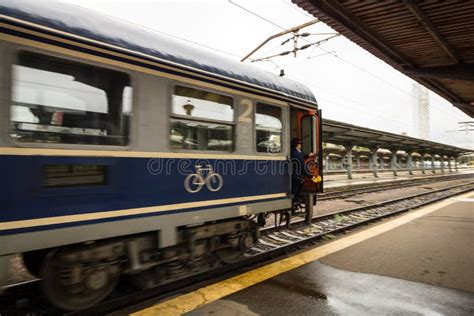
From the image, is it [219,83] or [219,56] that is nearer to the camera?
[219,83]

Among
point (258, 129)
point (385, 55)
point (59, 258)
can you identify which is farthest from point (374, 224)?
point (59, 258)

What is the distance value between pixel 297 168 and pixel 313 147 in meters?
0.87

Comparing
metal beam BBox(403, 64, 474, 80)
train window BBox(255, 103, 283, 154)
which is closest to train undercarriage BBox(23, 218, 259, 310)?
train window BBox(255, 103, 283, 154)

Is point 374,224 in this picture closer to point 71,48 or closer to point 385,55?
point 385,55

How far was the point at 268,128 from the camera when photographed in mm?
5754

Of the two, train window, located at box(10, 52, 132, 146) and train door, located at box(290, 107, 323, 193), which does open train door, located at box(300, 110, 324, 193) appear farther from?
train window, located at box(10, 52, 132, 146)

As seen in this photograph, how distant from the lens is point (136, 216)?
3.78m

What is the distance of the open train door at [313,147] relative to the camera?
6.93 meters

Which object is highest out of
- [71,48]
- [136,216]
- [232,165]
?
[71,48]

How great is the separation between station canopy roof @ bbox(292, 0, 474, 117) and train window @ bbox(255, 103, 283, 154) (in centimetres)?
250

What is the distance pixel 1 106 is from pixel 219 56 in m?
3.17

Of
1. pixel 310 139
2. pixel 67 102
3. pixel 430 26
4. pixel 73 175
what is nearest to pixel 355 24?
pixel 430 26

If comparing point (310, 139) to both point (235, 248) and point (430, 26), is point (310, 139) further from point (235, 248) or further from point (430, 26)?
point (430, 26)

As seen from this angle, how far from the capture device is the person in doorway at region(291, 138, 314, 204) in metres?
6.60
